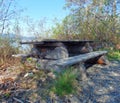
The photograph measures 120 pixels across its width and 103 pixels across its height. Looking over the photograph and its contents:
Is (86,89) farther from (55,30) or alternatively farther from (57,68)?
(55,30)

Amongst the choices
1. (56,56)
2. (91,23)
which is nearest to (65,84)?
(56,56)

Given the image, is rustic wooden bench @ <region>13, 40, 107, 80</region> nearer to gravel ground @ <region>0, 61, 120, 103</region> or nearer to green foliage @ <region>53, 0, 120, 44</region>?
gravel ground @ <region>0, 61, 120, 103</region>

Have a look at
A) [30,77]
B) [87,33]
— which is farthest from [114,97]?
[87,33]

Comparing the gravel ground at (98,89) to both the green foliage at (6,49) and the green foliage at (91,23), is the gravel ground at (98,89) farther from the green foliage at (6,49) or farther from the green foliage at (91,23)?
the green foliage at (91,23)

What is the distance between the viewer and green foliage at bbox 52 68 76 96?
3.58m

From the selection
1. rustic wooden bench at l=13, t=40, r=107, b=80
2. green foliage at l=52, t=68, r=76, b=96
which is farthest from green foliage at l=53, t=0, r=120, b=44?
green foliage at l=52, t=68, r=76, b=96

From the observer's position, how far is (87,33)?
833cm

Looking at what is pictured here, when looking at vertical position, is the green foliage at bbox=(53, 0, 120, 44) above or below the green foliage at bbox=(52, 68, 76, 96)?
above

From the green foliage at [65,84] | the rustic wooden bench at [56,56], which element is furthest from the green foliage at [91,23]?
the green foliage at [65,84]

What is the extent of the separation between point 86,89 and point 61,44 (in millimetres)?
1356

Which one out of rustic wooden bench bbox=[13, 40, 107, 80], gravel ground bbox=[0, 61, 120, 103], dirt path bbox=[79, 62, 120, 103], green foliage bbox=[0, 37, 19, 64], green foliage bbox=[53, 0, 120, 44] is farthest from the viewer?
green foliage bbox=[53, 0, 120, 44]

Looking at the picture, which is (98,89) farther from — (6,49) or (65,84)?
(6,49)

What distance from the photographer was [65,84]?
3703mm

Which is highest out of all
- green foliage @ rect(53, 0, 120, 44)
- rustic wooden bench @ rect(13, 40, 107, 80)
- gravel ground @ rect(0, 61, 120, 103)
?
green foliage @ rect(53, 0, 120, 44)
